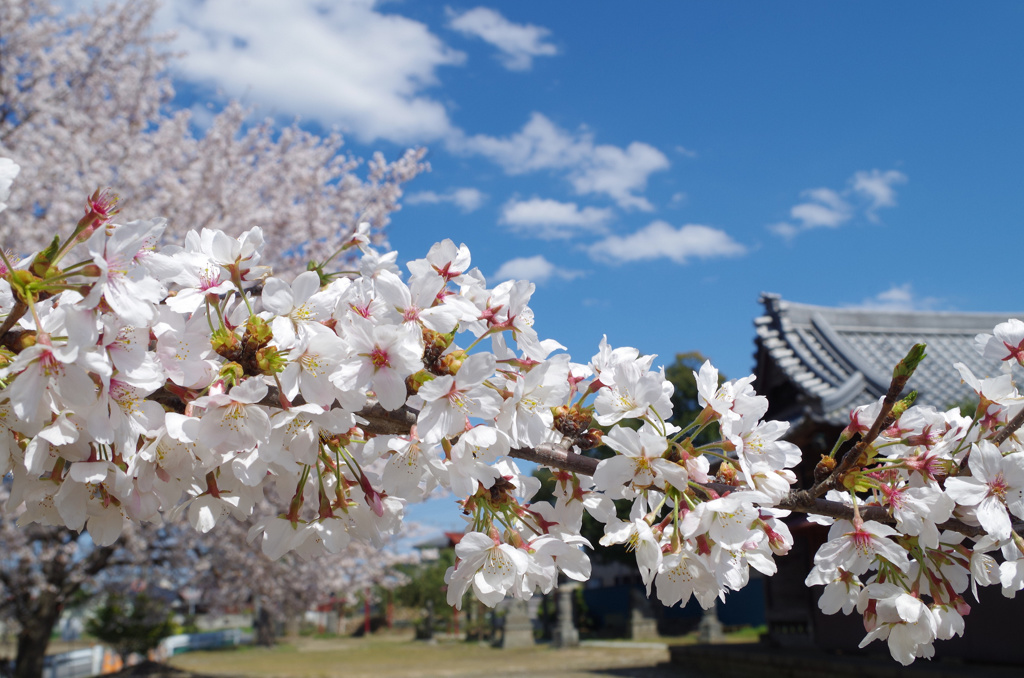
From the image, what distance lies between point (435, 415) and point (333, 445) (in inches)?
9.3

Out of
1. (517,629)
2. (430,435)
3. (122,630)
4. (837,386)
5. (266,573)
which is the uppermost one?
(837,386)

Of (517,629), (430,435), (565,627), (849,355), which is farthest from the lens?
(517,629)

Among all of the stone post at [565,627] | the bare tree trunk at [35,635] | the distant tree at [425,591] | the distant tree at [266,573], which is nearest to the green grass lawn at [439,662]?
the stone post at [565,627]

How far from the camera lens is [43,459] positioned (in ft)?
3.53

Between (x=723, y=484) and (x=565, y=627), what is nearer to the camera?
(x=723, y=484)

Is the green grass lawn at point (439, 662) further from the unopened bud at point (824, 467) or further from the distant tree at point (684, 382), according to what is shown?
the unopened bud at point (824, 467)

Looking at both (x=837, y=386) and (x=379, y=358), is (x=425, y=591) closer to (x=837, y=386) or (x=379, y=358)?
(x=837, y=386)

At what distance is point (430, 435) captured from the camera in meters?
1.08

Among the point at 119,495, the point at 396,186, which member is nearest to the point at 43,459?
the point at 119,495

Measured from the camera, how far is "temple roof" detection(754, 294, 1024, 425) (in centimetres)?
1101

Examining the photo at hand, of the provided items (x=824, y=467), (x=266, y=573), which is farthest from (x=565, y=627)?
(x=824, y=467)

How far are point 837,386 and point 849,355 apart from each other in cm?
104

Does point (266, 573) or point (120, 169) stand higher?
point (120, 169)

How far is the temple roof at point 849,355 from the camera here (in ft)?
36.1
